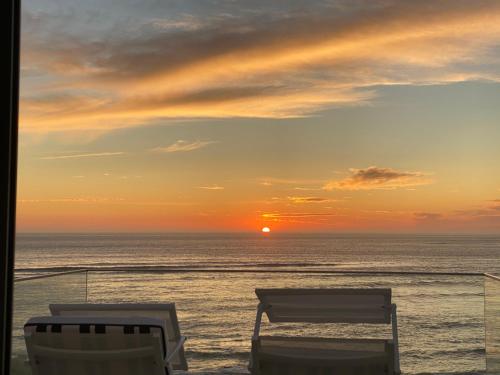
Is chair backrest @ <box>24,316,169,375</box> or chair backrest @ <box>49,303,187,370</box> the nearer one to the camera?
chair backrest @ <box>24,316,169,375</box>

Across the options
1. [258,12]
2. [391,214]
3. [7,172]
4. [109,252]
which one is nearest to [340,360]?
[7,172]

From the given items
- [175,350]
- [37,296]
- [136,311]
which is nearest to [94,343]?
[175,350]

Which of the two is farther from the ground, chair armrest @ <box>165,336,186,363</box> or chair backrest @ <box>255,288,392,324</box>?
chair backrest @ <box>255,288,392,324</box>

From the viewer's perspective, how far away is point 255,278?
1349 centimetres

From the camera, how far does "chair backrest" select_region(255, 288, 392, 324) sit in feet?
9.51

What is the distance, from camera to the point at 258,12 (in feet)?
117

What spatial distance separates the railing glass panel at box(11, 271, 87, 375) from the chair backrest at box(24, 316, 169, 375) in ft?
1.25

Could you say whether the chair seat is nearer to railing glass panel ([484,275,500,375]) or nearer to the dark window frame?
the dark window frame

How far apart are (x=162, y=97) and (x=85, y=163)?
262 inches

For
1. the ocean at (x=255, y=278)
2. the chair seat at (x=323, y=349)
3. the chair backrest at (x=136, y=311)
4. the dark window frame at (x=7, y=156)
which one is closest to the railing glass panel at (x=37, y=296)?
the ocean at (x=255, y=278)

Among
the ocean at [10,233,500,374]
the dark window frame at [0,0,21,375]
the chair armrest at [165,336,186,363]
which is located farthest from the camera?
the ocean at [10,233,500,374]

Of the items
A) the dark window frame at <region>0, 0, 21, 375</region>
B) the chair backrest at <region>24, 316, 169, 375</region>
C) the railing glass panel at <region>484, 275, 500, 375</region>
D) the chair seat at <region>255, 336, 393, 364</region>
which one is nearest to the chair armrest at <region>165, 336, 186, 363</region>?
the chair backrest at <region>24, 316, 169, 375</region>

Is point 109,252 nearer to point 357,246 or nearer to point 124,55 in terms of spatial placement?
point 124,55

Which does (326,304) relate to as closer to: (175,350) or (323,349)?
(323,349)
